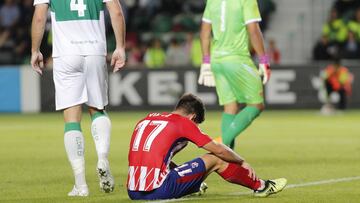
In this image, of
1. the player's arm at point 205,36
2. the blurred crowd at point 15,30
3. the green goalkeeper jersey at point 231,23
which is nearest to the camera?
the green goalkeeper jersey at point 231,23

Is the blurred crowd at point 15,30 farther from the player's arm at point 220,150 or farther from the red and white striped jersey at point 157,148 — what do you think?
the player's arm at point 220,150

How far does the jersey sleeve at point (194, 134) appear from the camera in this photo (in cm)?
872

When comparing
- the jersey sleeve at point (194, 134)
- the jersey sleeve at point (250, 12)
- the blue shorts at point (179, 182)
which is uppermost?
the jersey sleeve at point (250, 12)

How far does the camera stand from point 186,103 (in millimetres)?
8992

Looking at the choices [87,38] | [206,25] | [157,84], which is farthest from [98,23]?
[157,84]

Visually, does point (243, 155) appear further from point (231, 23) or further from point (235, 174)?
point (235, 174)

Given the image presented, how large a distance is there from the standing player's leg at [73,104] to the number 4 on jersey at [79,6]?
398mm

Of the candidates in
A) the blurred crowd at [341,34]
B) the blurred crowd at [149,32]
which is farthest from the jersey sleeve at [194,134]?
the blurred crowd at [149,32]

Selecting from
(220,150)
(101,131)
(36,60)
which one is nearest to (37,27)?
(36,60)

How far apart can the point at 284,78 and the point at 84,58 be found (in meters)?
16.8

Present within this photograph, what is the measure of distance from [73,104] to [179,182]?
1363 mm

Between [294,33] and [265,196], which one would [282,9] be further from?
[265,196]

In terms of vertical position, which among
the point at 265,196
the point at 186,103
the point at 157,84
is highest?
the point at 186,103

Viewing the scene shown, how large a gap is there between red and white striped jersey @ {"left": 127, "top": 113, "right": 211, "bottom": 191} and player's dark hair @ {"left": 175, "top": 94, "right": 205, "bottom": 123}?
0.10 metres
